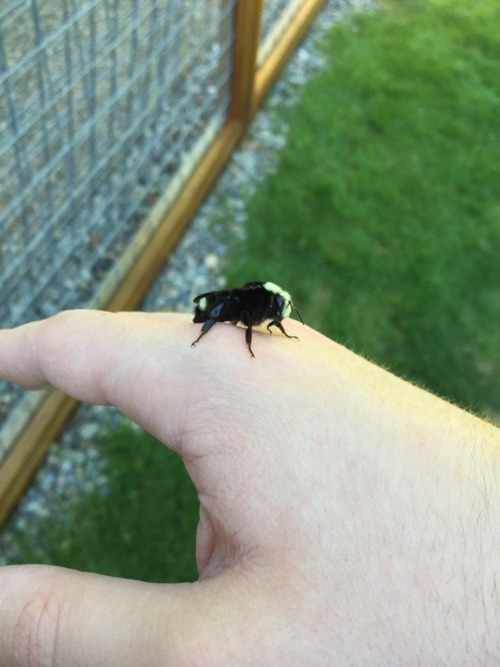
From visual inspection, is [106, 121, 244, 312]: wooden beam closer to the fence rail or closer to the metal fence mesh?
the fence rail

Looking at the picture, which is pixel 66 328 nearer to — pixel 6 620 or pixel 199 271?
pixel 6 620

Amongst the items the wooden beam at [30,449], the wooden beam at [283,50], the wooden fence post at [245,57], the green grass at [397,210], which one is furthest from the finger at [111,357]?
the wooden beam at [283,50]

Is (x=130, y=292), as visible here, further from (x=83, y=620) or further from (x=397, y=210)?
(x=83, y=620)

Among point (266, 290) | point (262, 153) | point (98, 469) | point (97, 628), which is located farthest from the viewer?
point (262, 153)

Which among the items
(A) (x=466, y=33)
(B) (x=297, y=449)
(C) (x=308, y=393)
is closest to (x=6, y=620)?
(B) (x=297, y=449)

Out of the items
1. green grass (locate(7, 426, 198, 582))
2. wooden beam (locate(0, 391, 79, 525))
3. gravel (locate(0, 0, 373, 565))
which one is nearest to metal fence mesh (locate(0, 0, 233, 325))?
gravel (locate(0, 0, 373, 565))

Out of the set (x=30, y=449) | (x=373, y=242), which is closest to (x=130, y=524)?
(x=30, y=449)

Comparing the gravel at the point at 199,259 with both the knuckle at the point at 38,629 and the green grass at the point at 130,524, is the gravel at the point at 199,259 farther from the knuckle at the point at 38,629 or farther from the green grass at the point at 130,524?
the knuckle at the point at 38,629

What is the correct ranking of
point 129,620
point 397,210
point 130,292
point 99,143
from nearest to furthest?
1. point 129,620
2. point 99,143
3. point 130,292
4. point 397,210
